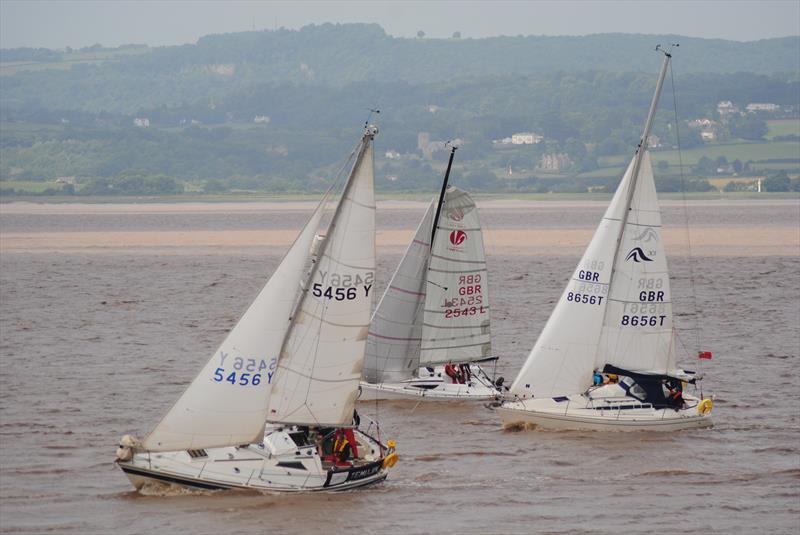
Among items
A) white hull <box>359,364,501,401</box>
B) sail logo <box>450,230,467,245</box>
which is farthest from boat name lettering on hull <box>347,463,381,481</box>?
sail logo <box>450,230,467,245</box>

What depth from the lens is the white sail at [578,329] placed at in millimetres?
37531

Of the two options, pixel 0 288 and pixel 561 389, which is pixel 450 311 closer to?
pixel 561 389

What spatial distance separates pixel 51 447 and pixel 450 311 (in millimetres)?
12318

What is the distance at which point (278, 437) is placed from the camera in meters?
30.8

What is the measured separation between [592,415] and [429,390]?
19.3 ft

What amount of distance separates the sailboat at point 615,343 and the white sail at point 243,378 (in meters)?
9.62

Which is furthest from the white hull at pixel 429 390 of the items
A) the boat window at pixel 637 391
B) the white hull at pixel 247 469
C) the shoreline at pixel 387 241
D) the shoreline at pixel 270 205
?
the shoreline at pixel 270 205

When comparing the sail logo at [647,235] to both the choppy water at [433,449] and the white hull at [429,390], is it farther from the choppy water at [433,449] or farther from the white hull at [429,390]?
the white hull at [429,390]

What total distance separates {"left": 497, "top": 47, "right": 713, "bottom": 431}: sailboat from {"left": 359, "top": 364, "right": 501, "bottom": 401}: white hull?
3444 mm

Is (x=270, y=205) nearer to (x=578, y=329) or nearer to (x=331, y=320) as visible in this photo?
(x=578, y=329)

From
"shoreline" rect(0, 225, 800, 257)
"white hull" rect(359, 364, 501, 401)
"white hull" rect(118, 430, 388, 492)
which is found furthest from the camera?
"shoreline" rect(0, 225, 800, 257)

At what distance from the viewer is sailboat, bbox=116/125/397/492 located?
97.6 feet

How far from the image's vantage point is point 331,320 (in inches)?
1206

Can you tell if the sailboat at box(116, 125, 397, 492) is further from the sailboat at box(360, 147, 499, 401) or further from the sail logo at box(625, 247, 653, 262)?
the sailboat at box(360, 147, 499, 401)
